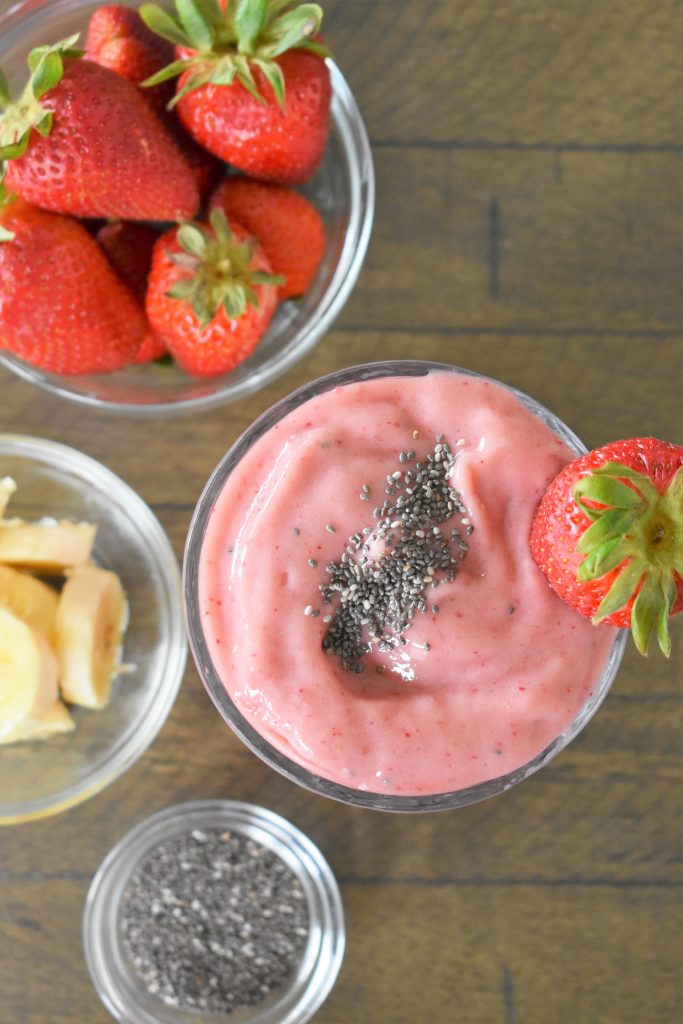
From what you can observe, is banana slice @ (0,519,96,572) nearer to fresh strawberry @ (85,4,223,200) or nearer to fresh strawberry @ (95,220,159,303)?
fresh strawberry @ (95,220,159,303)

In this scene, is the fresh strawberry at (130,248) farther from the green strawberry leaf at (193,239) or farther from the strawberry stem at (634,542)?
the strawberry stem at (634,542)

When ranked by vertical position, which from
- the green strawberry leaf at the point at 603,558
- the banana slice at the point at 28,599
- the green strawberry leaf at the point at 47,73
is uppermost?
the green strawberry leaf at the point at 47,73

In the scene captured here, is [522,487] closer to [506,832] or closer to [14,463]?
[506,832]

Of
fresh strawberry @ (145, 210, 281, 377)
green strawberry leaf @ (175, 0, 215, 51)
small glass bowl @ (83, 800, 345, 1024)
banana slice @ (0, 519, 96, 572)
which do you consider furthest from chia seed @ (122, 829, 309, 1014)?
green strawberry leaf @ (175, 0, 215, 51)

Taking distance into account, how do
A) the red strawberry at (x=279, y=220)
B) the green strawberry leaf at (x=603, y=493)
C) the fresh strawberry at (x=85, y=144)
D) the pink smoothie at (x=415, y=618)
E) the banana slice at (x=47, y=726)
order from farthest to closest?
the banana slice at (x=47, y=726), the red strawberry at (x=279, y=220), the fresh strawberry at (x=85, y=144), the pink smoothie at (x=415, y=618), the green strawberry leaf at (x=603, y=493)

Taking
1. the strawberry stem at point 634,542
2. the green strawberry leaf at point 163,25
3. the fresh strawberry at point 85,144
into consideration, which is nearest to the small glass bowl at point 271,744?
the strawberry stem at point 634,542

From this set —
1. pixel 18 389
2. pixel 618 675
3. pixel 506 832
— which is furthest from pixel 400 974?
pixel 18 389
